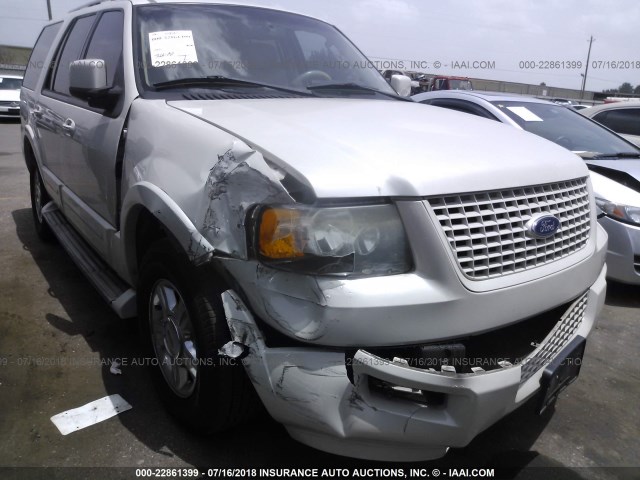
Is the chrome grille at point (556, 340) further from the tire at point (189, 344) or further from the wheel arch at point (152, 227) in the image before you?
the wheel arch at point (152, 227)

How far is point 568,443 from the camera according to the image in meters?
2.54

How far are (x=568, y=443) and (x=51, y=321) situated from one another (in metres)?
3.05

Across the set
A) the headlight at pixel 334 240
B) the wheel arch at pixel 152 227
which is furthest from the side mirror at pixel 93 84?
the headlight at pixel 334 240

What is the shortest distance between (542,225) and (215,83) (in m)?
1.79

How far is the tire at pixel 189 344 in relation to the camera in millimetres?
2006

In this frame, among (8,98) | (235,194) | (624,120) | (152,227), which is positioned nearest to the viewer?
(235,194)

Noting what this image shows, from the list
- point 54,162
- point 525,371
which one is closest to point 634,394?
point 525,371

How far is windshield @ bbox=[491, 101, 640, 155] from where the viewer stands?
5050mm

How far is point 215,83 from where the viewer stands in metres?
2.88

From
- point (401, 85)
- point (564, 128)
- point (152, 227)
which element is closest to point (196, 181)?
point (152, 227)

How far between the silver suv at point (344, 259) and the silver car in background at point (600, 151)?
1855mm

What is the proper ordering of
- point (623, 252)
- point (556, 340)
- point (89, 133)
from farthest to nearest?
point (623, 252), point (89, 133), point (556, 340)

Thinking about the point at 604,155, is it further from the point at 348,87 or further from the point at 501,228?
the point at 501,228

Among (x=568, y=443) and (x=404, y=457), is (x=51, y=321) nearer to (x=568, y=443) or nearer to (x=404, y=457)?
(x=404, y=457)
